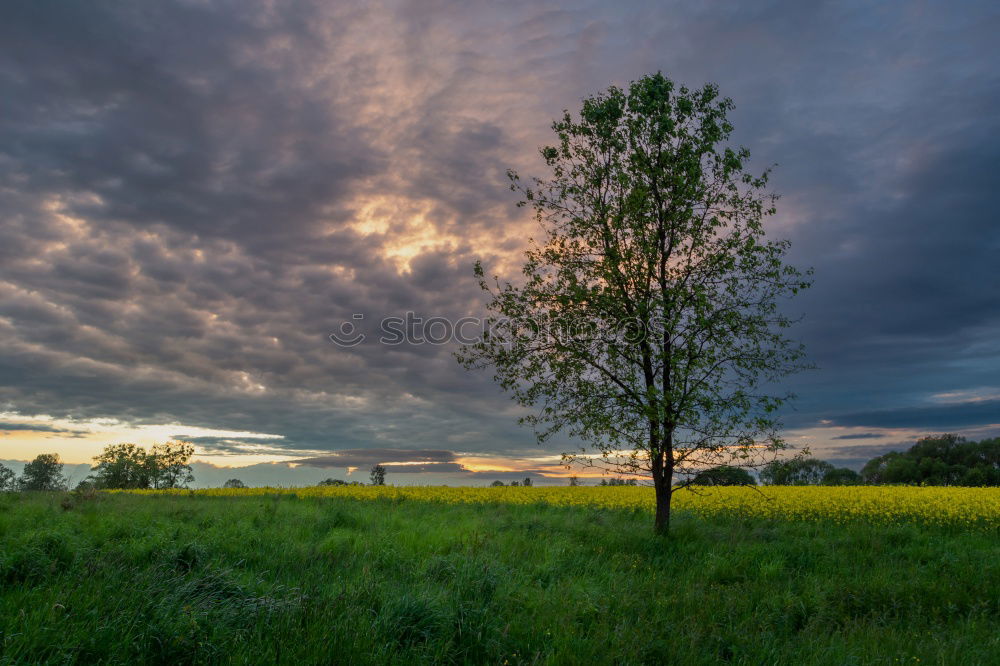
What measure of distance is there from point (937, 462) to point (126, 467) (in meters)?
109

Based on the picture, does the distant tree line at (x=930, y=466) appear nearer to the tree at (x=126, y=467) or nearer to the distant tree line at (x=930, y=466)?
the distant tree line at (x=930, y=466)

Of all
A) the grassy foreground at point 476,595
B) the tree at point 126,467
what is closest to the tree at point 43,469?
the tree at point 126,467

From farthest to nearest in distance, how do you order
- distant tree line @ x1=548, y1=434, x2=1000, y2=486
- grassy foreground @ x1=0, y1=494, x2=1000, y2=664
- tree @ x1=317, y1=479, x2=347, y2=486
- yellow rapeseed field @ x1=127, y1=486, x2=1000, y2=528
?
distant tree line @ x1=548, y1=434, x2=1000, y2=486 < tree @ x1=317, y1=479, x2=347, y2=486 < yellow rapeseed field @ x1=127, y1=486, x2=1000, y2=528 < grassy foreground @ x1=0, y1=494, x2=1000, y2=664

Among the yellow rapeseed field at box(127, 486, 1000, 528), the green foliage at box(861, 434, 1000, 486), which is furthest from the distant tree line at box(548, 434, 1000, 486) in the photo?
the yellow rapeseed field at box(127, 486, 1000, 528)

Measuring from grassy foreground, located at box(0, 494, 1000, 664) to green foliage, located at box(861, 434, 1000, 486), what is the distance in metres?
75.1

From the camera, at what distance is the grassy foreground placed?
583 cm

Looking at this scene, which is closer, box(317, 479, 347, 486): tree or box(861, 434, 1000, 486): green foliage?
box(317, 479, 347, 486): tree

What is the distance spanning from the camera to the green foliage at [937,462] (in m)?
74.4

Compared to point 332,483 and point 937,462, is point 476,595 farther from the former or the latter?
point 937,462

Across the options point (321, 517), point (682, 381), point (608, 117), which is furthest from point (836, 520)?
point (321, 517)

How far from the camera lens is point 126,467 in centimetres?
7231

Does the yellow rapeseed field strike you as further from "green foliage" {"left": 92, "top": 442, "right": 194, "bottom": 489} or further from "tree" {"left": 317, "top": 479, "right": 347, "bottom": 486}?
"green foliage" {"left": 92, "top": 442, "right": 194, "bottom": 489}

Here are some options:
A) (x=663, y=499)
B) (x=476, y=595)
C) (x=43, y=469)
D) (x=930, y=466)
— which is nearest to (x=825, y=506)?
(x=663, y=499)

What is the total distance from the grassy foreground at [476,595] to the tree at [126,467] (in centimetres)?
6742
